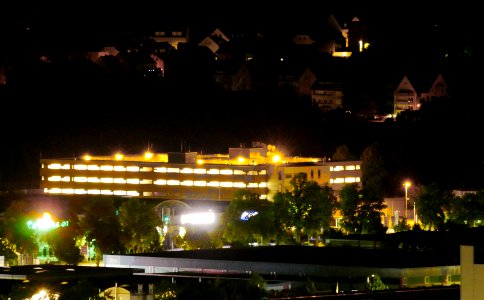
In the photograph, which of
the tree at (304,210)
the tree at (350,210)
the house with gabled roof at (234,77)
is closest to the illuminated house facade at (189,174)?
the tree at (350,210)

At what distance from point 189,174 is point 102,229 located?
13.2m

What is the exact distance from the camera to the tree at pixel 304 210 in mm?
38500

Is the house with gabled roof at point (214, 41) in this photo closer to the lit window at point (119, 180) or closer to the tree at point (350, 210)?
the lit window at point (119, 180)

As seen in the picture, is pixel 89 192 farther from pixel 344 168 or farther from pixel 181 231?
pixel 181 231

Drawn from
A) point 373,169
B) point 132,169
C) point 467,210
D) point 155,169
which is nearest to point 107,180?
point 132,169

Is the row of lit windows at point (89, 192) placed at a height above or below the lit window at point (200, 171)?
below

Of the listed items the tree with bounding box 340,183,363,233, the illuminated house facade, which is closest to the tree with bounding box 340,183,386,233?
the tree with bounding box 340,183,363,233

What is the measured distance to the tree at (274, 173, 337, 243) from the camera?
38500mm

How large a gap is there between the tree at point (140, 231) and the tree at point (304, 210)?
4120mm

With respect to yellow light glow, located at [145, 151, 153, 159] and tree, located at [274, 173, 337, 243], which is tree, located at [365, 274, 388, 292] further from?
yellow light glow, located at [145, 151, 153, 159]

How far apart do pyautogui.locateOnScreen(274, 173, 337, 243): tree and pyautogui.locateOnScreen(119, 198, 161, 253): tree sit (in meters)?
4.12

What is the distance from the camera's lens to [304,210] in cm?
3888

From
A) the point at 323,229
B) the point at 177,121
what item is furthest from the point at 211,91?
the point at 323,229

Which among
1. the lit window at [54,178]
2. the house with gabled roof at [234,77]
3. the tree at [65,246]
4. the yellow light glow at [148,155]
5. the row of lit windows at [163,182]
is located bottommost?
the tree at [65,246]
